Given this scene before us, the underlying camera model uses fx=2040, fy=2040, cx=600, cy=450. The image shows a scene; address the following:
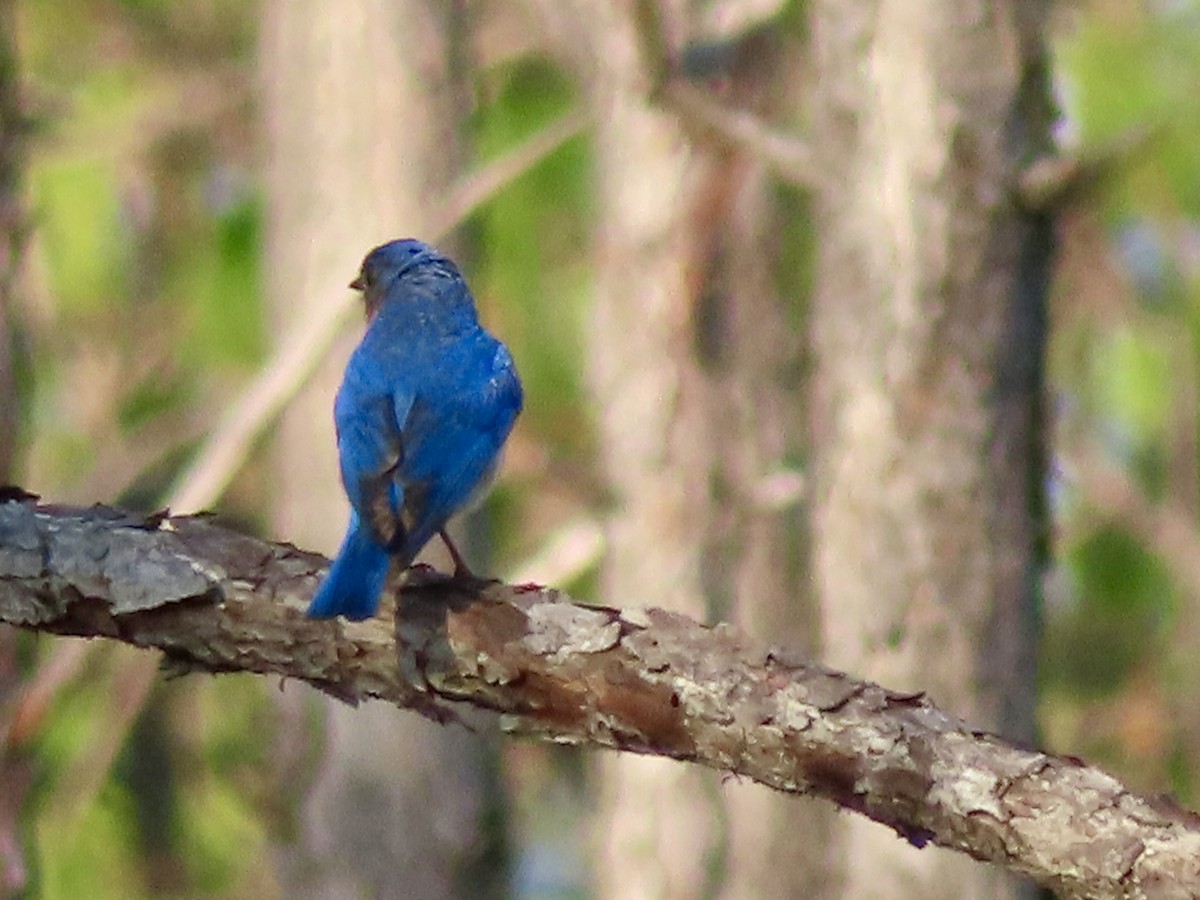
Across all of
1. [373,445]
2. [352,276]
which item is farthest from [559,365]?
[373,445]

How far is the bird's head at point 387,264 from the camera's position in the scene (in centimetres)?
487

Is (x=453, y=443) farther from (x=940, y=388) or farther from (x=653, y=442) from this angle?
(x=653, y=442)

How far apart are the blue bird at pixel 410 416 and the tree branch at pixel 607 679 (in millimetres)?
103

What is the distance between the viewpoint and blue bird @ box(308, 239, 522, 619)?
3482mm

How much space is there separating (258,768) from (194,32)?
19.8 feet

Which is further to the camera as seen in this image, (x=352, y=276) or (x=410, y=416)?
(x=352, y=276)

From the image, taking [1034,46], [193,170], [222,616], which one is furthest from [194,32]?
[222,616]

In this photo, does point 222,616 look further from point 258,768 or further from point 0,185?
point 258,768

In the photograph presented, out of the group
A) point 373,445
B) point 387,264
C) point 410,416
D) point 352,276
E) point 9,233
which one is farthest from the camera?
point 352,276

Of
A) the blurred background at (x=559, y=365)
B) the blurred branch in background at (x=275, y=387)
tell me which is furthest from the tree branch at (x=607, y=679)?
the blurred branch in background at (x=275, y=387)

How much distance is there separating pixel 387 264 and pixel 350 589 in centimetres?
181

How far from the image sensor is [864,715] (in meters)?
3.07

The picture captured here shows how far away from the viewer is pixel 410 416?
4145 mm

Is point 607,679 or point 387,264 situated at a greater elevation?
point 387,264
